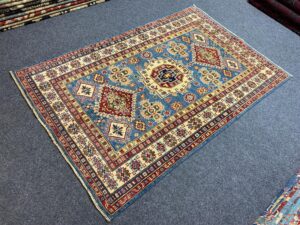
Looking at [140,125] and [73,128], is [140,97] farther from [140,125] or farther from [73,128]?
[73,128]

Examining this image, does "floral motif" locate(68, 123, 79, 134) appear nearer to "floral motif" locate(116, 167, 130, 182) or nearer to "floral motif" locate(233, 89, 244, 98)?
"floral motif" locate(116, 167, 130, 182)

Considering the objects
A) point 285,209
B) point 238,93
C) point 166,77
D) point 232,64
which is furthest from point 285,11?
point 285,209

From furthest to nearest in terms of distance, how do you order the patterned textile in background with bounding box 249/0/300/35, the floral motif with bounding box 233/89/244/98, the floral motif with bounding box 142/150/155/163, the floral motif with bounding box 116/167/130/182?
the patterned textile in background with bounding box 249/0/300/35 < the floral motif with bounding box 233/89/244/98 < the floral motif with bounding box 142/150/155/163 < the floral motif with bounding box 116/167/130/182

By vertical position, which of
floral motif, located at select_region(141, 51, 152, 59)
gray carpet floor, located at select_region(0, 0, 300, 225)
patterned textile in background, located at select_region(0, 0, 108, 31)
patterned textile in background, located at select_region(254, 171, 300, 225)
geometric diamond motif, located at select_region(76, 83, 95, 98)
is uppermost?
patterned textile in background, located at select_region(0, 0, 108, 31)

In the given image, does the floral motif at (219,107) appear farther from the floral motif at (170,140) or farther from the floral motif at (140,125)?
the floral motif at (140,125)

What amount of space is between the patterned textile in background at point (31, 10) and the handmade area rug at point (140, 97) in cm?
51

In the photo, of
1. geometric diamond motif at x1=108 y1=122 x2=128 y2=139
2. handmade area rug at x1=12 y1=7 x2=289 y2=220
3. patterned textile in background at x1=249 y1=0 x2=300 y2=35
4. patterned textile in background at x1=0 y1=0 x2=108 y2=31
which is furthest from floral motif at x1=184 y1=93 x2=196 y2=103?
patterned textile in background at x1=249 y1=0 x2=300 y2=35

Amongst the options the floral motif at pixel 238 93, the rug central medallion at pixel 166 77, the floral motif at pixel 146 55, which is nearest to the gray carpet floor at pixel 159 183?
the floral motif at pixel 238 93

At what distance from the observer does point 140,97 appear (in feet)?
6.51

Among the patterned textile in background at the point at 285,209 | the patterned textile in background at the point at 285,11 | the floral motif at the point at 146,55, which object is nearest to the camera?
the patterned textile in background at the point at 285,209

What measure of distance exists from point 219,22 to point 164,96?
4.01 feet

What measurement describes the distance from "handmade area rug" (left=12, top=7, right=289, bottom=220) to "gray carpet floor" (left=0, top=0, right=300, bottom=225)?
2.9 inches

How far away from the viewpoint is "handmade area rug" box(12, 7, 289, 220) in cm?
162

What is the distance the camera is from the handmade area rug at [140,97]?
1616 millimetres
